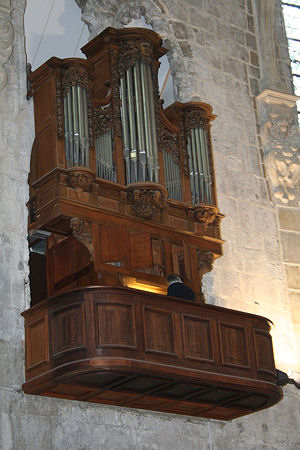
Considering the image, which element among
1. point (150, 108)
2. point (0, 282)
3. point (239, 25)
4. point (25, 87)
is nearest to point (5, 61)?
point (25, 87)

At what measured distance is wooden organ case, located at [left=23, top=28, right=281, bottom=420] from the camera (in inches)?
483

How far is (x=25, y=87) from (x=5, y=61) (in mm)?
470

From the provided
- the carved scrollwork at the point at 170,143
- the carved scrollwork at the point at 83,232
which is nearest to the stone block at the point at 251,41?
the carved scrollwork at the point at 170,143

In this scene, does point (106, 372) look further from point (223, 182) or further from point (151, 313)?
point (223, 182)

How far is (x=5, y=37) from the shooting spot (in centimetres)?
1448

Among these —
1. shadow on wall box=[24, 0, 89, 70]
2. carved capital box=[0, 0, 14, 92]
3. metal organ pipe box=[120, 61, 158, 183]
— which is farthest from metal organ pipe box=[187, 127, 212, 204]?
shadow on wall box=[24, 0, 89, 70]

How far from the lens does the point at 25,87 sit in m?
14.6

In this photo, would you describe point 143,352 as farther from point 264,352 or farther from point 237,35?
point 237,35

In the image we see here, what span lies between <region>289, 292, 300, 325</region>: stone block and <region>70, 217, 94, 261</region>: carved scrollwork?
4.45 meters

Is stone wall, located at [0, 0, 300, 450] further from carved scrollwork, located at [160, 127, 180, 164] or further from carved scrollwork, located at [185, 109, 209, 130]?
carved scrollwork, located at [160, 127, 180, 164]

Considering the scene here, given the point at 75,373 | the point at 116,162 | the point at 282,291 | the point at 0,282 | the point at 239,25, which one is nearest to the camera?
the point at 75,373

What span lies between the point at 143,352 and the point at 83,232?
1941 mm

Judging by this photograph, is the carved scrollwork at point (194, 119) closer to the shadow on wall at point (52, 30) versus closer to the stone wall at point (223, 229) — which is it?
the stone wall at point (223, 229)

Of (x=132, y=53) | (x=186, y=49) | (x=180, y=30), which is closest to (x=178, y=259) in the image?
(x=132, y=53)
